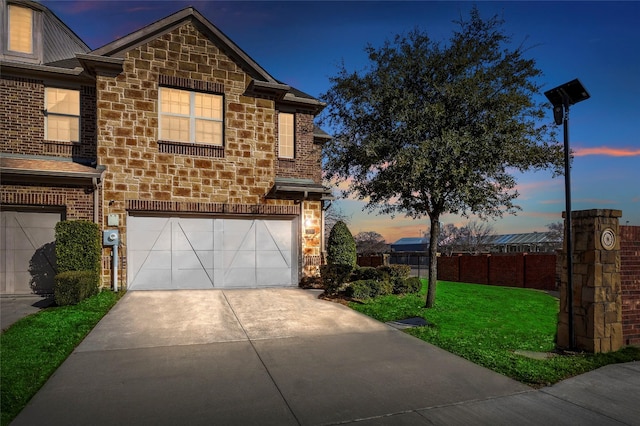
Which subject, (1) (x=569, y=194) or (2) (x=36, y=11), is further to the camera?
(2) (x=36, y=11)

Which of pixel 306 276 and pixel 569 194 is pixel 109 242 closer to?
pixel 306 276

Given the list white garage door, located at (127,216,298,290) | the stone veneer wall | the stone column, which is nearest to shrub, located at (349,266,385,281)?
the stone veneer wall

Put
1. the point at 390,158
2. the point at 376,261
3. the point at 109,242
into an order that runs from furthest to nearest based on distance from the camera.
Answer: the point at 376,261 < the point at 109,242 < the point at 390,158

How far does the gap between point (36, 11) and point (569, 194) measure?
17.2 m

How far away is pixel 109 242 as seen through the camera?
11461 millimetres

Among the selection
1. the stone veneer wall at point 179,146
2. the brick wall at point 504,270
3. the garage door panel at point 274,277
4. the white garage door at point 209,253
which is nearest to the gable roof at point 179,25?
the stone veneer wall at point 179,146

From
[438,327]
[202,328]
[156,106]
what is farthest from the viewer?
[156,106]

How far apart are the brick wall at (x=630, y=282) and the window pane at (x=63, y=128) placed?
14550mm

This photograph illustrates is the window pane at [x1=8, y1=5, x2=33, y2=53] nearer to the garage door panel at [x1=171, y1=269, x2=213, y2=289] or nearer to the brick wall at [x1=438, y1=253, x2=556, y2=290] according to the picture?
the garage door panel at [x1=171, y1=269, x2=213, y2=289]

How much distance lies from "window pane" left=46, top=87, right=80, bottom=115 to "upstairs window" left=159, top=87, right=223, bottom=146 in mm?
2766

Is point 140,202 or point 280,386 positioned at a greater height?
point 140,202

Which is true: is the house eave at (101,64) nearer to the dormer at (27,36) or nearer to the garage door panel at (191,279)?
the dormer at (27,36)

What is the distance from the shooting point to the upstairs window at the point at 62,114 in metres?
12.4

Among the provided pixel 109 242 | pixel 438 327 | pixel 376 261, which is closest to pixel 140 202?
pixel 109 242
